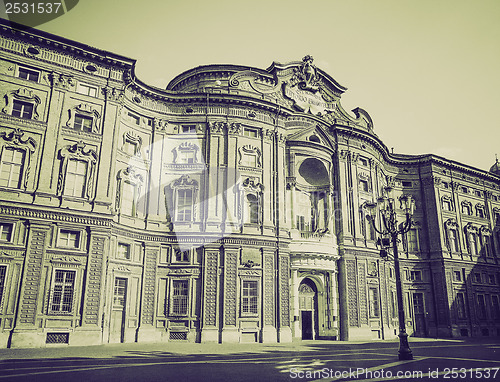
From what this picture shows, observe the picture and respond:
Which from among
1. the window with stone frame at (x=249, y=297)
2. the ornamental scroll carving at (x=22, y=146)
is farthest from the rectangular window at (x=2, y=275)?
the window with stone frame at (x=249, y=297)

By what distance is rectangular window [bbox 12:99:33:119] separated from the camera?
2369 cm

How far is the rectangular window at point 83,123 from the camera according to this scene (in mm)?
25406

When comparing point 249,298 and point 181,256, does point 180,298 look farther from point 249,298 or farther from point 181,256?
point 249,298

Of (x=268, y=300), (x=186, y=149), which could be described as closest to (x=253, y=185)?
(x=186, y=149)

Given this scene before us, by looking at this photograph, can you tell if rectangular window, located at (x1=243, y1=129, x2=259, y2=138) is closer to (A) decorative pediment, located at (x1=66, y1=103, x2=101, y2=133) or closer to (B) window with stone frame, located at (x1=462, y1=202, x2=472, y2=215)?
(A) decorative pediment, located at (x1=66, y1=103, x2=101, y2=133)

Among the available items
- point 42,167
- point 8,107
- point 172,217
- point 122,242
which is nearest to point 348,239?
point 172,217

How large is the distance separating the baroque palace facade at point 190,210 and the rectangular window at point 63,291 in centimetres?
7

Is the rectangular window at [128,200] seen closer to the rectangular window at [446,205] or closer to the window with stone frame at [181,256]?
the window with stone frame at [181,256]

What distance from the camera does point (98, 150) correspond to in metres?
25.6

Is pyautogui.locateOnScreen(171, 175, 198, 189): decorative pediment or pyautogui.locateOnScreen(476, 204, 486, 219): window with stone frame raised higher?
pyautogui.locateOnScreen(476, 204, 486, 219): window with stone frame

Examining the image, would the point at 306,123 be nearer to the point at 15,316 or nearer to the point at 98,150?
the point at 98,150

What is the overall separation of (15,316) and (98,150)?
35.8 feet

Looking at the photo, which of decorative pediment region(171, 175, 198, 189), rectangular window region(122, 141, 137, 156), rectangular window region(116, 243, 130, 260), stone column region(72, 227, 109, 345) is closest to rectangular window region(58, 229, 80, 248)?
stone column region(72, 227, 109, 345)

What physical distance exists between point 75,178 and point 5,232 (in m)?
4.96
